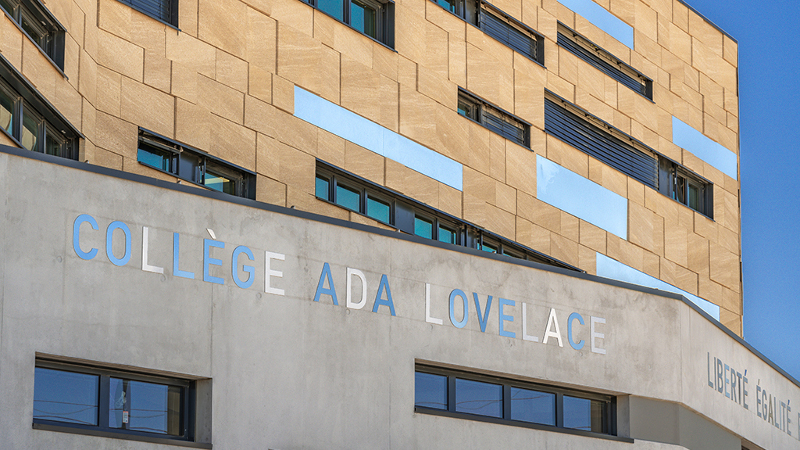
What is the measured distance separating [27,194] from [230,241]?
9.23ft

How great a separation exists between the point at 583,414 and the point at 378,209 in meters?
6.64

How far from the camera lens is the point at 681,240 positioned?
31375mm

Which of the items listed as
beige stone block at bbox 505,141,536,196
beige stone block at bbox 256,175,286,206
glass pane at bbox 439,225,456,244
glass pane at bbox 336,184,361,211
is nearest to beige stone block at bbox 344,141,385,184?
glass pane at bbox 336,184,361,211

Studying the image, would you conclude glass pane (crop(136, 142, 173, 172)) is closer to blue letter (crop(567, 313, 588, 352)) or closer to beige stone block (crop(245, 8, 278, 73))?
beige stone block (crop(245, 8, 278, 73))

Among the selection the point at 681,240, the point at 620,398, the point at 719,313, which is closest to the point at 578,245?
the point at 681,240

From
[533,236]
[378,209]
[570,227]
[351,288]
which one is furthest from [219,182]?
[570,227]

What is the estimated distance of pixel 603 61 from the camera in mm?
30328

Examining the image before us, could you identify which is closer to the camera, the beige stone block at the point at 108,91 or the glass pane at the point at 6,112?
the glass pane at the point at 6,112

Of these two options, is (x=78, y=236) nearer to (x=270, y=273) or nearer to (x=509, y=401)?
(x=270, y=273)

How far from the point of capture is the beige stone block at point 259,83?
69.7ft

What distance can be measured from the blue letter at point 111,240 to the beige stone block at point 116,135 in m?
4.61

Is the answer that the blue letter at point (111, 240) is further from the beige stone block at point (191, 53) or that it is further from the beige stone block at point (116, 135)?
the beige stone block at point (191, 53)

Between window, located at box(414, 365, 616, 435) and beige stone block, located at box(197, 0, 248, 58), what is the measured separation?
7.42 metres

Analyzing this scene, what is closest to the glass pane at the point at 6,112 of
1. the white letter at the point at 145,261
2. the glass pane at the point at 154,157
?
the glass pane at the point at 154,157
